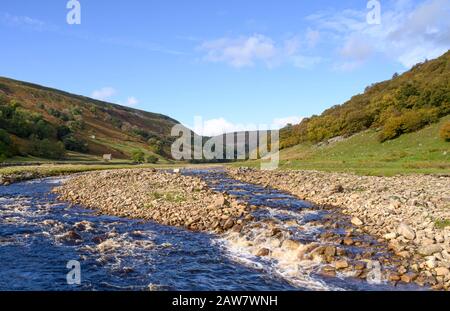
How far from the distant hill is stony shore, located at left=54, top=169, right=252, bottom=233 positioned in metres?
46.9

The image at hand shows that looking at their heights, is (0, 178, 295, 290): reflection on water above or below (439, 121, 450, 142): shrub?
below

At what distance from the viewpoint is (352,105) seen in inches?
4048

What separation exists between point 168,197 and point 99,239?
30.9 ft

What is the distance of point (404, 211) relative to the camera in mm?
20328

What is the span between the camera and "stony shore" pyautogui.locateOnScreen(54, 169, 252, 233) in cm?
2100

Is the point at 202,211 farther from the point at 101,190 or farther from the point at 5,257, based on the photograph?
the point at 101,190

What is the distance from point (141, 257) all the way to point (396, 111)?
70344mm

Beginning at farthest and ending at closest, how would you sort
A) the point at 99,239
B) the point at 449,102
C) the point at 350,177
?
the point at 449,102, the point at 350,177, the point at 99,239

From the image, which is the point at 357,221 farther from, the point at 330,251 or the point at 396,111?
the point at 396,111

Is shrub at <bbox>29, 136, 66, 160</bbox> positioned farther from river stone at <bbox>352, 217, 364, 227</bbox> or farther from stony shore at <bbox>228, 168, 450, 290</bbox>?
river stone at <bbox>352, 217, 364, 227</bbox>

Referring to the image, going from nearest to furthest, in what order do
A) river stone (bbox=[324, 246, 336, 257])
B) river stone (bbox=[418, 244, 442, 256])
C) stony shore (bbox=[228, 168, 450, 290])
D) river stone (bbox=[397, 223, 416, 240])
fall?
stony shore (bbox=[228, 168, 450, 290]) < river stone (bbox=[418, 244, 442, 256]) < river stone (bbox=[324, 246, 336, 257]) < river stone (bbox=[397, 223, 416, 240])

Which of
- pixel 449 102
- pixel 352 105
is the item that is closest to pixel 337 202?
pixel 449 102

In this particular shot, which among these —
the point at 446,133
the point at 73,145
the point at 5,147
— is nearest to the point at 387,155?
the point at 446,133

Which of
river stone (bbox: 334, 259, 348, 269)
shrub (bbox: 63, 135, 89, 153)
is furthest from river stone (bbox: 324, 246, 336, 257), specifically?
shrub (bbox: 63, 135, 89, 153)
